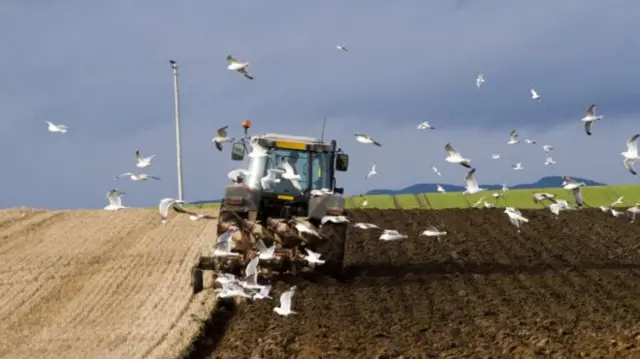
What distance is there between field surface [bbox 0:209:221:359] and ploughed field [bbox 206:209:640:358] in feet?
3.47

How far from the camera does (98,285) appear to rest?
18.7 meters

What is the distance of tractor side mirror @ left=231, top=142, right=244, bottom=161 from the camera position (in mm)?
15727

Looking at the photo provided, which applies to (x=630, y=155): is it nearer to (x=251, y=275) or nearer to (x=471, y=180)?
(x=471, y=180)

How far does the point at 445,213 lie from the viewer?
30531 mm

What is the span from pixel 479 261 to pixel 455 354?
31.8 feet

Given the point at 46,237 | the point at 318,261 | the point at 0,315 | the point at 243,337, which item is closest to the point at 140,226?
the point at 46,237

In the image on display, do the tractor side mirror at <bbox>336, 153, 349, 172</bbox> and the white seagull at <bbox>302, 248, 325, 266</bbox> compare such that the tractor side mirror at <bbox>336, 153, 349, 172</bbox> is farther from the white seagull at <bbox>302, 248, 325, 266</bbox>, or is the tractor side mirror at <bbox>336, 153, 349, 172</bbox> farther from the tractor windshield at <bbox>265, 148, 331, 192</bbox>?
the white seagull at <bbox>302, 248, 325, 266</bbox>

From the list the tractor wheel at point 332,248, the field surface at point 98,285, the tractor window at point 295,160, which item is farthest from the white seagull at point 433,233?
the field surface at point 98,285

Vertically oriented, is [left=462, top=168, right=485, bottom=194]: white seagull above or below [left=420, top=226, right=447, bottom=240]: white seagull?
above

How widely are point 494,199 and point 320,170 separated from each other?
101ft

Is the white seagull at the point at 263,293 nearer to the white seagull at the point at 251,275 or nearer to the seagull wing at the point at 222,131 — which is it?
the white seagull at the point at 251,275

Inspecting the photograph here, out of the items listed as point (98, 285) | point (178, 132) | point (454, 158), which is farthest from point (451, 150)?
point (178, 132)

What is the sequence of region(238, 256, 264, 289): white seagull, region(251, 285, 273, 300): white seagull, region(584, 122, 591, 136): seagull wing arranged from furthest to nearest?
region(584, 122, 591, 136): seagull wing
region(238, 256, 264, 289): white seagull
region(251, 285, 273, 300): white seagull

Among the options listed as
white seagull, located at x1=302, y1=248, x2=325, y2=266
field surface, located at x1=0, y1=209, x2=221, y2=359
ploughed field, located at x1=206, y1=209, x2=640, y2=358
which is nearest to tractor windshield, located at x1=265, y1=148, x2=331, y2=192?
white seagull, located at x1=302, y1=248, x2=325, y2=266
